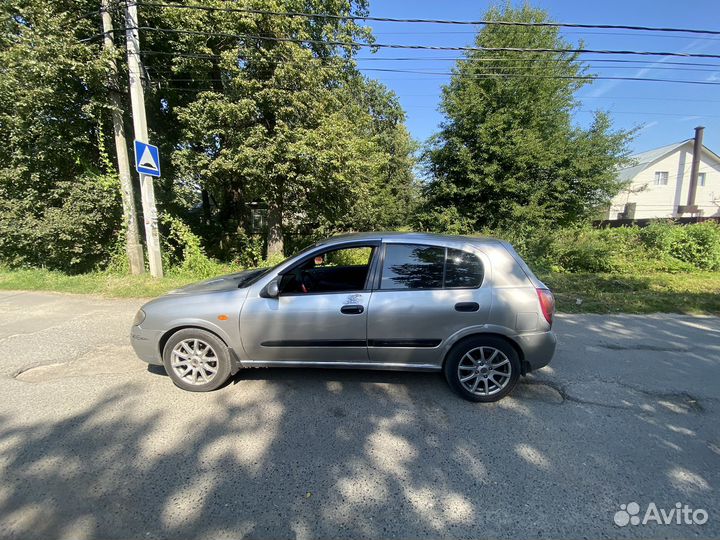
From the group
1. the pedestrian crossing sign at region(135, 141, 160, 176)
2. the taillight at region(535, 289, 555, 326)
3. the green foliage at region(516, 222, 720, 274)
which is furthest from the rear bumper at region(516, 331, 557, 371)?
the pedestrian crossing sign at region(135, 141, 160, 176)

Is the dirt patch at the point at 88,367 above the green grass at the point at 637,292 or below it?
below

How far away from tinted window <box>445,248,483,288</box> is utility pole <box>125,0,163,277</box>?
7.46m

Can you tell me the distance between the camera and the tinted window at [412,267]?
10.8ft

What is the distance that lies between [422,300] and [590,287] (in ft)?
22.1

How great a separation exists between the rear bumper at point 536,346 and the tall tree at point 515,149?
9.97 m

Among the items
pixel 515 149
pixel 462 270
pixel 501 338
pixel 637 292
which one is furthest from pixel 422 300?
pixel 515 149

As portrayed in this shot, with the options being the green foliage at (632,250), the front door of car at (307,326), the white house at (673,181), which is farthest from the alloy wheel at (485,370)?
the white house at (673,181)

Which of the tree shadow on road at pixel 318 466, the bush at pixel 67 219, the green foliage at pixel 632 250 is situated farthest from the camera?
the green foliage at pixel 632 250

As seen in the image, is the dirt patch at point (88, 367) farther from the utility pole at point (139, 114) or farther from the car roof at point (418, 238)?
the utility pole at point (139, 114)

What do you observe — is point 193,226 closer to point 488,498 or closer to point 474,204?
point 474,204

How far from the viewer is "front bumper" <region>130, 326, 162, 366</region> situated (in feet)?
11.2

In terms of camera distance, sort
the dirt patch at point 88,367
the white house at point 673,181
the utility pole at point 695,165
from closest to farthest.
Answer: the dirt patch at point 88,367 < the utility pole at point 695,165 < the white house at point 673,181

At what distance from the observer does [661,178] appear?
3009 centimetres

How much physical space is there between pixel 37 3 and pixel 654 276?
1590cm
